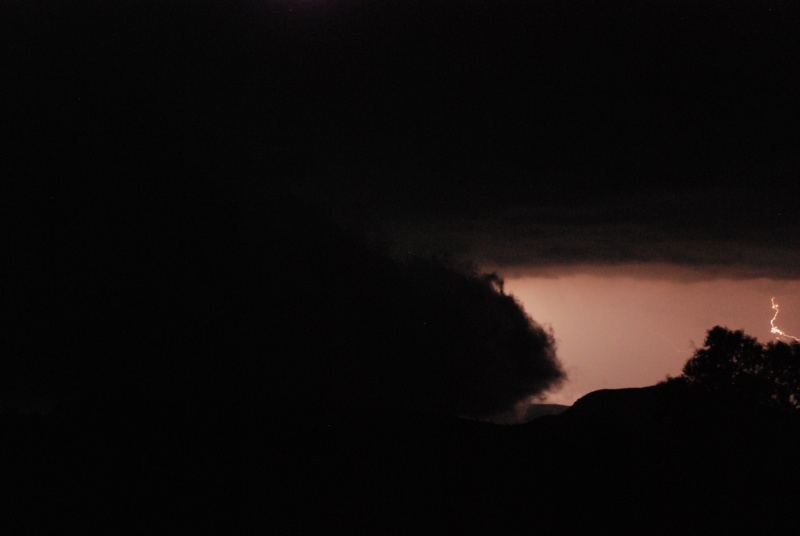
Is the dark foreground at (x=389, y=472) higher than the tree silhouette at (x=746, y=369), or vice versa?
the tree silhouette at (x=746, y=369)

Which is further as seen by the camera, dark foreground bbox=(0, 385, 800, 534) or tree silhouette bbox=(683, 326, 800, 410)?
tree silhouette bbox=(683, 326, 800, 410)

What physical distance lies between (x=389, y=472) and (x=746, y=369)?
38797 mm

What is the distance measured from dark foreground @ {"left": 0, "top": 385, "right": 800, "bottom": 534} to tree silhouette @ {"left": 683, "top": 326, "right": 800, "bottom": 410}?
210 cm

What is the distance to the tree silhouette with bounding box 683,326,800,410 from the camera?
58406mm

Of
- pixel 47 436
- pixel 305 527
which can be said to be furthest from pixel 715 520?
pixel 47 436

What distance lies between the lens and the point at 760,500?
42.1m

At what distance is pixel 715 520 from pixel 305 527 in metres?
24.9

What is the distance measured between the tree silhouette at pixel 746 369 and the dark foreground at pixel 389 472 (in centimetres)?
210

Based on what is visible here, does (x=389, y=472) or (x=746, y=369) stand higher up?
(x=746, y=369)

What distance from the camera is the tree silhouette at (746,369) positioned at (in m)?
58.4

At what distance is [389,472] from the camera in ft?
142

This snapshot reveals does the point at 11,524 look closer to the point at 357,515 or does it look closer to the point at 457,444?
the point at 357,515

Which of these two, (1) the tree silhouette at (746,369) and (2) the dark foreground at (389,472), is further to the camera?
(1) the tree silhouette at (746,369)

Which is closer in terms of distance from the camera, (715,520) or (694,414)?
(715,520)
